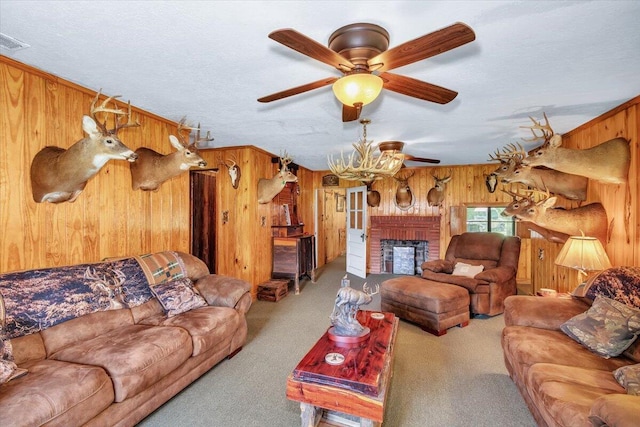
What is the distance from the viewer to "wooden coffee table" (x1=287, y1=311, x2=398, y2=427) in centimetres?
161

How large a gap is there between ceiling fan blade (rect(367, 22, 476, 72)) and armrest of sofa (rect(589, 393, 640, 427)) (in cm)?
157

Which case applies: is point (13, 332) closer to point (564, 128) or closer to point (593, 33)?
point (593, 33)

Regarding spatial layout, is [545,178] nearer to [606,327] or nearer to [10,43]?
[606,327]

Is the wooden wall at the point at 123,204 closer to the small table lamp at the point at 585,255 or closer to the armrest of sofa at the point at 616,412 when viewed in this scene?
the small table lamp at the point at 585,255

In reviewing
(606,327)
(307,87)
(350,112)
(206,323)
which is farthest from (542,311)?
(206,323)

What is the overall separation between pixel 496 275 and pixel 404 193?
302 centimetres

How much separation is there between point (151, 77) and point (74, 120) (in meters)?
0.84

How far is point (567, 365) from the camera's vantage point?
1.84m

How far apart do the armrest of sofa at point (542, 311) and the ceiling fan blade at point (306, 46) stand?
2.35 m

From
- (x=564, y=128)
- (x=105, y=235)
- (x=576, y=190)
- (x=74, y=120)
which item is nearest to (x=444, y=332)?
(x=576, y=190)

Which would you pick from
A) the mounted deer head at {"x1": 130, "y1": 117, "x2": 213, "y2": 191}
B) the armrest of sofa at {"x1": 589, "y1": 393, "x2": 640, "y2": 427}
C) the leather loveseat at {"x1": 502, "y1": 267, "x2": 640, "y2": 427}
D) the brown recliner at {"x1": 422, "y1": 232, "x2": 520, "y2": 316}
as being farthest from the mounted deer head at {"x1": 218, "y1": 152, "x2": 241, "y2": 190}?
the armrest of sofa at {"x1": 589, "y1": 393, "x2": 640, "y2": 427}

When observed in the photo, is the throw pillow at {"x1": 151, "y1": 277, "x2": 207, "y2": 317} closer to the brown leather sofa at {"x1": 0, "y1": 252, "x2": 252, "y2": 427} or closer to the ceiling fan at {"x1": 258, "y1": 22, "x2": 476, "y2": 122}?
the brown leather sofa at {"x1": 0, "y1": 252, "x2": 252, "y2": 427}

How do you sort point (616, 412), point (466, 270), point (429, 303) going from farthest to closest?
point (466, 270) < point (429, 303) < point (616, 412)

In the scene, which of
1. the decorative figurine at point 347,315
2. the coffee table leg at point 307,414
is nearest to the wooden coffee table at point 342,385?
the coffee table leg at point 307,414
